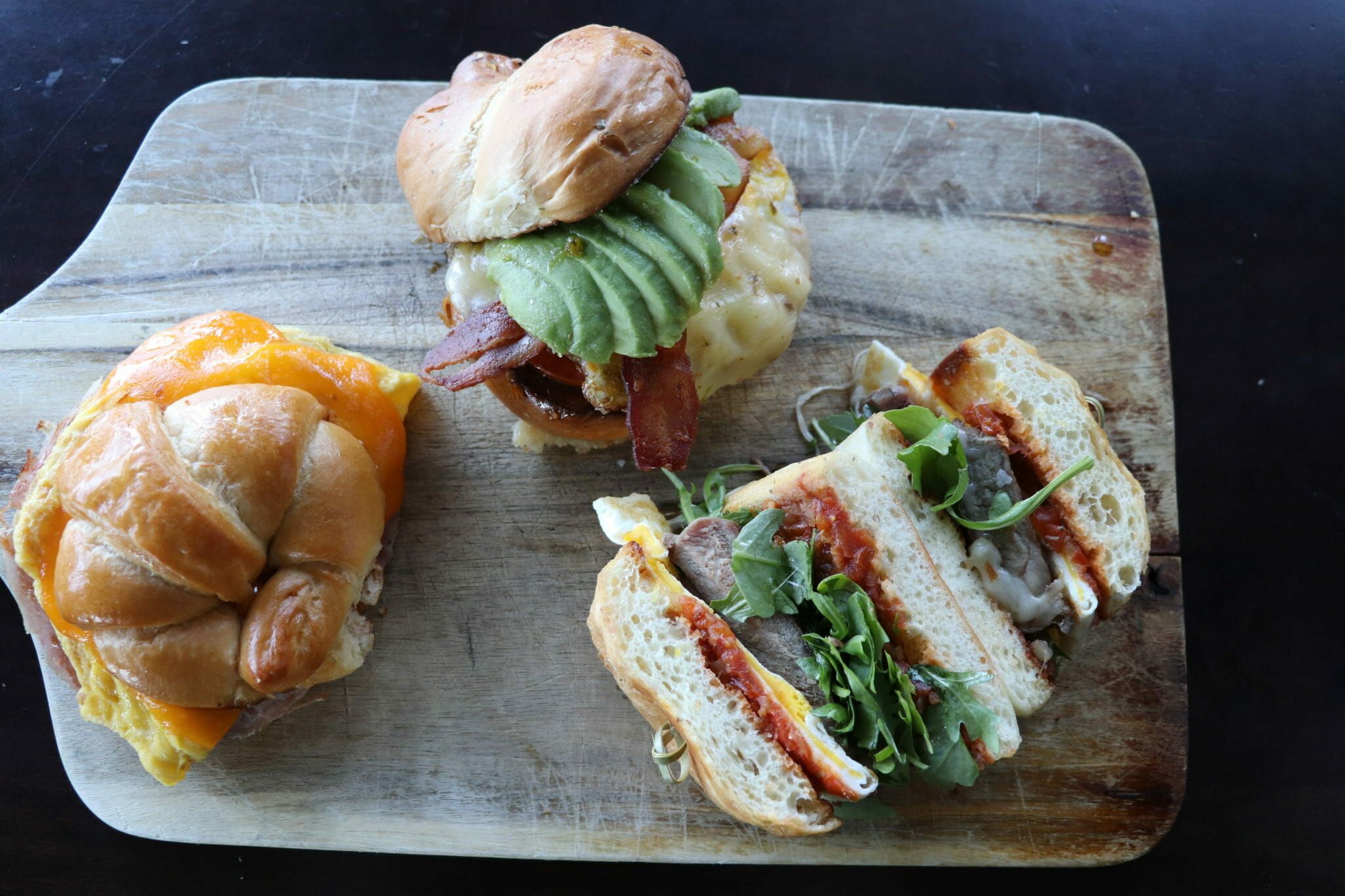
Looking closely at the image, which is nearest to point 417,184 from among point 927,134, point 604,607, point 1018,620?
point 604,607

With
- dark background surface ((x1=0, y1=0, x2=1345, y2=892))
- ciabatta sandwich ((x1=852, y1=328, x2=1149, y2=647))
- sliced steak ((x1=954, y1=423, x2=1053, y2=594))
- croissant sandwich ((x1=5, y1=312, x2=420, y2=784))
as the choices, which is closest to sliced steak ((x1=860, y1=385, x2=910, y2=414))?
ciabatta sandwich ((x1=852, y1=328, x2=1149, y2=647))

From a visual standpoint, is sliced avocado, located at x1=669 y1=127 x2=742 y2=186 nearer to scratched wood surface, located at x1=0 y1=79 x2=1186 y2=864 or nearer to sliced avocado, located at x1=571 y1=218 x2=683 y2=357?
sliced avocado, located at x1=571 y1=218 x2=683 y2=357

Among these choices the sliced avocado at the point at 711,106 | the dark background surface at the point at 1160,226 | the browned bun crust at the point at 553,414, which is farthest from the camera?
the dark background surface at the point at 1160,226

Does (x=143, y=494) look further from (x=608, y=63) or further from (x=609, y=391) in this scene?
(x=608, y=63)

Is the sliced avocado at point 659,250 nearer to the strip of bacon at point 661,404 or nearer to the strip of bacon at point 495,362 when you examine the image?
the strip of bacon at point 661,404

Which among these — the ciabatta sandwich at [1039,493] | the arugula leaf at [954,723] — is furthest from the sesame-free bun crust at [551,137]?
the arugula leaf at [954,723]
